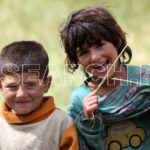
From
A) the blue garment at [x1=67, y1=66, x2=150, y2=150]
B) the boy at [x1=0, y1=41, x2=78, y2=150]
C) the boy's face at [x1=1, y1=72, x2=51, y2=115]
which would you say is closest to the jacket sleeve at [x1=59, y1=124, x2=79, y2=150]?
the boy at [x1=0, y1=41, x2=78, y2=150]

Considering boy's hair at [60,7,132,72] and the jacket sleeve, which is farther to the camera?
boy's hair at [60,7,132,72]

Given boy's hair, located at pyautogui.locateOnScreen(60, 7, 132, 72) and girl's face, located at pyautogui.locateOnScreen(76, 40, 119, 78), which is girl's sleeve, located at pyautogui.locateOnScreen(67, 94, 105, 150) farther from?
boy's hair, located at pyautogui.locateOnScreen(60, 7, 132, 72)

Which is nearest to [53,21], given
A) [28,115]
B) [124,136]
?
[124,136]

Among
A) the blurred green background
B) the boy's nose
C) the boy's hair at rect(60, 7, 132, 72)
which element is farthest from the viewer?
the blurred green background

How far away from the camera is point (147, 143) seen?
249 cm

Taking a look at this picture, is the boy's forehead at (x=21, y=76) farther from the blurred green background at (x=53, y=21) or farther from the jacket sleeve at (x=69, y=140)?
the blurred green background at (x=53, y=21)

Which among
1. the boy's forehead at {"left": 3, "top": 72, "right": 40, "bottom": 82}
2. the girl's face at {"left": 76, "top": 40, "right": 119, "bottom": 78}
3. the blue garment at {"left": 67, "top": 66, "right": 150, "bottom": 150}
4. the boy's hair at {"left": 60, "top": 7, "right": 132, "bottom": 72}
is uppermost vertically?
the boy's hair at {"left": 60, "top": 7, "right": 132, "bottom": 72}

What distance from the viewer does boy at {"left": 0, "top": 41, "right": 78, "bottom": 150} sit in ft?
7.30

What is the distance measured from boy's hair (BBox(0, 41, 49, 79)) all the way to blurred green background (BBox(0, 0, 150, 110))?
2124 mm

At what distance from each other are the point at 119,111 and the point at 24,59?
0.61m

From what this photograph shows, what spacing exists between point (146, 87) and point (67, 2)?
377 cm

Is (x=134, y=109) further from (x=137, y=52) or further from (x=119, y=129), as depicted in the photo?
(x=137, y=52)

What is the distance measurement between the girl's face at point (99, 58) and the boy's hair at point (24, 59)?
23cm

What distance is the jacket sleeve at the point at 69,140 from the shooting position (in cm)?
225
